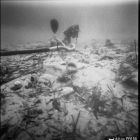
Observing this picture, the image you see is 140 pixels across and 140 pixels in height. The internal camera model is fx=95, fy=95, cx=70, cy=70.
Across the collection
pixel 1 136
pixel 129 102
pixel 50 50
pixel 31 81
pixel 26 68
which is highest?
pixel 50 50

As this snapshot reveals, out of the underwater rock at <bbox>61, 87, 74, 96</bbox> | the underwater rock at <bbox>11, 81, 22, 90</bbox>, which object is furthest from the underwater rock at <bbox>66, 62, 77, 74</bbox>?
the underwater rock at <bbox>11, 81, 22, 90</bbox>

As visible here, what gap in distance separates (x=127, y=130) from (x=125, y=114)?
0.40 m

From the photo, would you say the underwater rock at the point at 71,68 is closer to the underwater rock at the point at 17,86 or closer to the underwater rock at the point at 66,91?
the underwater rock at the point at 66,91

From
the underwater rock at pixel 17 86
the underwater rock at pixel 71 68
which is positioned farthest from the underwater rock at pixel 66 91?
the underwater rock at pixel 17 86

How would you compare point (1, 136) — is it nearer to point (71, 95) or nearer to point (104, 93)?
point (71, 95)

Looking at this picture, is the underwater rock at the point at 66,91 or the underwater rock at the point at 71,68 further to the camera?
the underwater rock at the point at 71,68

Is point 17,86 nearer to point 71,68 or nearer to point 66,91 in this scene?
point 66,91

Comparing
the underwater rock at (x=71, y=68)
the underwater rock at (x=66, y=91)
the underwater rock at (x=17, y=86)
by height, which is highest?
the underwater rock at (x=71, y=68)

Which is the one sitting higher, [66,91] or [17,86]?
[17,86]

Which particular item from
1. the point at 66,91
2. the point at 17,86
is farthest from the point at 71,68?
the point at 17,86

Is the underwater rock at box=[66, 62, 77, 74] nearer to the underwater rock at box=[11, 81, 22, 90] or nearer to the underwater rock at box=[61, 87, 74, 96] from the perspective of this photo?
the underwater rock at box=[61, 87, 74, 96]

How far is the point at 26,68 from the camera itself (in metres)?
4.17

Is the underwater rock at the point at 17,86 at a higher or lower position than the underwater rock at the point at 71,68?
lower

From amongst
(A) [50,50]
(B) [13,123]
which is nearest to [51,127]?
(B) [13,123]
